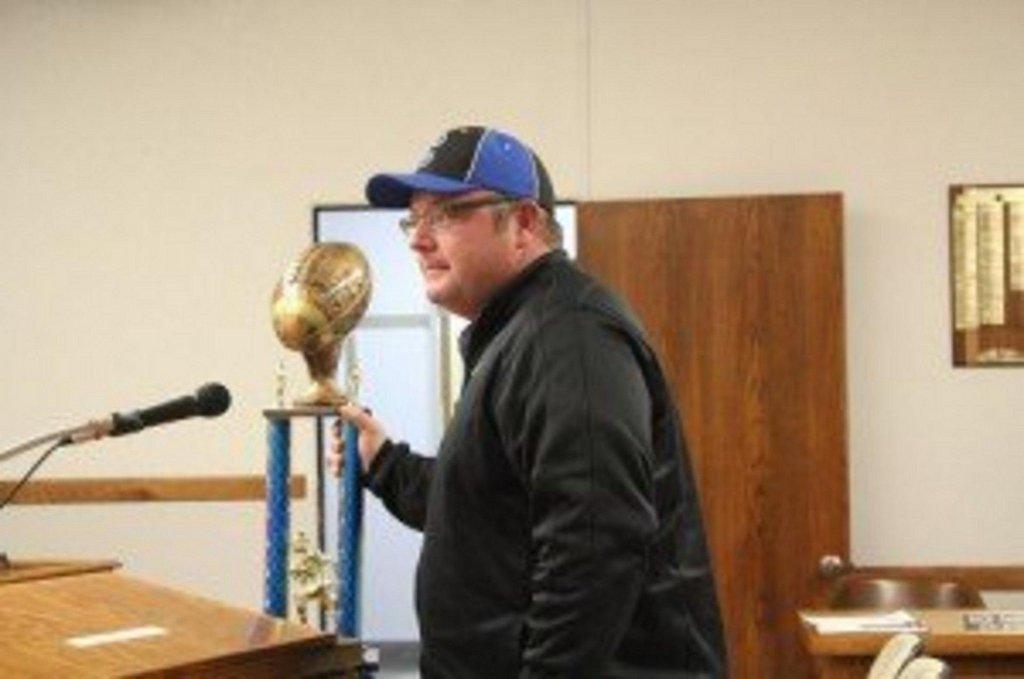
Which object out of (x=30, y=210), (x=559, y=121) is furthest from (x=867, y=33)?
(x=30, y=210)

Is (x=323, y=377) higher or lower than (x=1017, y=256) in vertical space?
lower

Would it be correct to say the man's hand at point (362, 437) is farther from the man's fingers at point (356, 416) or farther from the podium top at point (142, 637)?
the podium top at point (142, 637)

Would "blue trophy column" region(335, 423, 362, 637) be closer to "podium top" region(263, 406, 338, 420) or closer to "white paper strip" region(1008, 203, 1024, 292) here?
"podium top" region(263, 406, 338, 420)

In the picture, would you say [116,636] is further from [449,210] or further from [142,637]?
[449,210]

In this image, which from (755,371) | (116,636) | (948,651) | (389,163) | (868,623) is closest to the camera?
(116,636)

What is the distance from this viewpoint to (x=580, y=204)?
4.71 metres

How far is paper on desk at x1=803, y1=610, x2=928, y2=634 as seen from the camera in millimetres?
3396

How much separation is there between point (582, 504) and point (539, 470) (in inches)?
2.4

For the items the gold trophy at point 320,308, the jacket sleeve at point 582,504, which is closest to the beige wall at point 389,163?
the gold trophy at point 320,308

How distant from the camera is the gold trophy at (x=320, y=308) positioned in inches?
82.0

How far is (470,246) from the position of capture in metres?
1.81

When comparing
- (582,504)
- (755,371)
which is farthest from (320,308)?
(755,371)

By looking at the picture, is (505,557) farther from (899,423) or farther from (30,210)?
(30,210)

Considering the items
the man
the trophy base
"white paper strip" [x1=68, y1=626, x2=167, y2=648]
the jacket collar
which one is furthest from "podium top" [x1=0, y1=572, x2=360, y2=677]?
the trophy base
